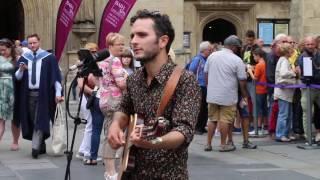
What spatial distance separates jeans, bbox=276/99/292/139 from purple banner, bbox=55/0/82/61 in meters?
4.18

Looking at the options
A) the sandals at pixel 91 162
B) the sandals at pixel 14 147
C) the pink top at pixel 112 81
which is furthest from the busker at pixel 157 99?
the sandals at pixel 14 147

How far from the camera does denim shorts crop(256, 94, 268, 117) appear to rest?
1301cm

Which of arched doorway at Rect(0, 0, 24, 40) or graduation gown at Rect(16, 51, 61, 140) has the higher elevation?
arched doorway at Rect(0, 0, 24, 40)

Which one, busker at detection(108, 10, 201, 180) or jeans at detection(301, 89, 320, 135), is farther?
jeans at detection(301, 89, 320, 135)

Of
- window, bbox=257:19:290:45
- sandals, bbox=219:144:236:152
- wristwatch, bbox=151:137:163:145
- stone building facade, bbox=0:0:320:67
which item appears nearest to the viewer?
wristwatch, bbox=151:137:163:145

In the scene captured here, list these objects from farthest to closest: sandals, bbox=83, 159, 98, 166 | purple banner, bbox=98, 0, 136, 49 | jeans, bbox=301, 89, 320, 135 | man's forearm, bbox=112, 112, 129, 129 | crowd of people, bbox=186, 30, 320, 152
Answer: purple banner, bbox=98, 0, 136, 49, jeans, bbox=301, 89, 320, 135, crowd of people, bbox=186, 30, 320, 152, sandals, bbox=83, 159, 98, 166, man's forearm, bbox=112, 112, 129, 129

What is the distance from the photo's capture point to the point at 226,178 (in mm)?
8648

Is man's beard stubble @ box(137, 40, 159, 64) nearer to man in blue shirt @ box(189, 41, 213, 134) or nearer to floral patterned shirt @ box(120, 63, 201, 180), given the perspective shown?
floral patterned shirt @ box(120, 63, 201, 180)

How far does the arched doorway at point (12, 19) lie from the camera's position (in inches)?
836

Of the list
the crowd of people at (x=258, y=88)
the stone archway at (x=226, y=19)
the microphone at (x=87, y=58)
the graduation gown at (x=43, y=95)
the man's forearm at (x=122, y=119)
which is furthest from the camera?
the stone archway at (x=226, y=19)

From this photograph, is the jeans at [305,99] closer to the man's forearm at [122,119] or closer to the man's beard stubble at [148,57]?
the man's forearm at [122,119]

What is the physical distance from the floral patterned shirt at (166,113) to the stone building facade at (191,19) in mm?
16240

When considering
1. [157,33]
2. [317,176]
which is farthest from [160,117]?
[317,176]

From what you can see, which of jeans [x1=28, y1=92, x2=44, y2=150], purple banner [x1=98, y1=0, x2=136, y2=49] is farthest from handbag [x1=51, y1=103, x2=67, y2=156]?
purple banner [x1=98, y1=0, x2=136, y2=49]
